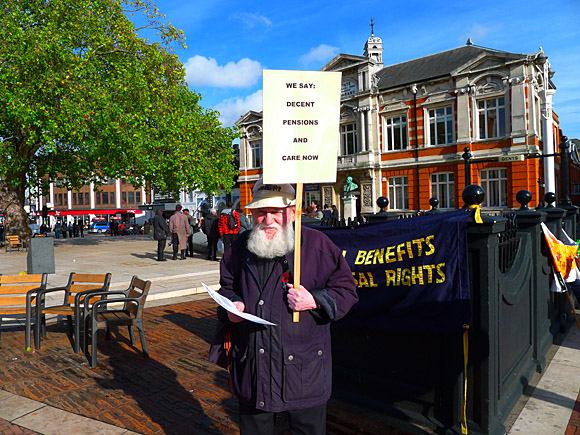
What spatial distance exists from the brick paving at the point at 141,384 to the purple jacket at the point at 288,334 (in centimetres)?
138

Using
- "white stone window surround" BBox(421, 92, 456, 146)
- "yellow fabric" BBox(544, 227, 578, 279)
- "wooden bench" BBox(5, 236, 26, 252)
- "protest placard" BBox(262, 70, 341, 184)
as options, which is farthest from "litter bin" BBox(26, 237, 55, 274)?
"white stone window surround" BBox(421, 92, 456, 146)

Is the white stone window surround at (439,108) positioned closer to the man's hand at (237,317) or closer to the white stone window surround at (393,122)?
the white stone window surround at (393,122)

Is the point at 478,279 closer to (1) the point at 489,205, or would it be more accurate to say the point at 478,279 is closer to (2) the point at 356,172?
(1) the point at 489,205

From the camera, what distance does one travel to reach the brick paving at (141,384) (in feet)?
11.5

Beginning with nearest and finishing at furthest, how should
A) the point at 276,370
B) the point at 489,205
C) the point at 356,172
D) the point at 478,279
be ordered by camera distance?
the point at 276,370 → the point at 478,279 → the point at 489,205 → the point at 356,172

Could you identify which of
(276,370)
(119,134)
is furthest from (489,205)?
(276,370)

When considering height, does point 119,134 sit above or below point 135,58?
below

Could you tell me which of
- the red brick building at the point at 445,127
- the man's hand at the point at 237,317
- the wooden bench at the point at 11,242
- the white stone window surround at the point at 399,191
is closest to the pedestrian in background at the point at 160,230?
the wooden bench at the point at 11,242

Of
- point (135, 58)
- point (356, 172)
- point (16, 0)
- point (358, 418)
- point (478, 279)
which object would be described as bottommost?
point (358, 418)

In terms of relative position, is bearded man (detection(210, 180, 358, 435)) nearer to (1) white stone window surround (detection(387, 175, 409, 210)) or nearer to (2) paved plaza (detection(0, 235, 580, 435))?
(2) paved plaza (detection(0, 235, 580, 435))

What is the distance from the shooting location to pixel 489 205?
88.4 feet

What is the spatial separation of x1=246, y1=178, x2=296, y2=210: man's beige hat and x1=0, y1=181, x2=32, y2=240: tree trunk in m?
22.5

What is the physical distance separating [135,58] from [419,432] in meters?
20.4

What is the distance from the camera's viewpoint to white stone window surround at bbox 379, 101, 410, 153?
30312mm
